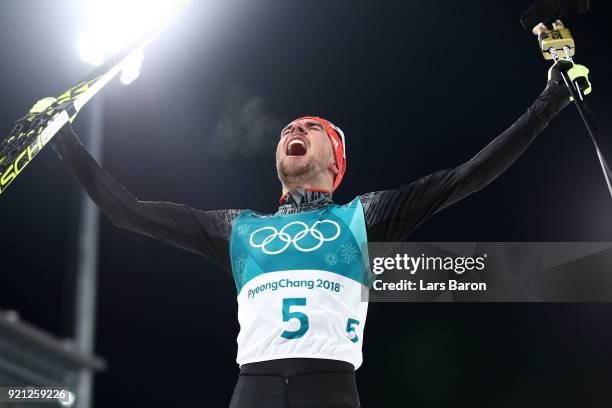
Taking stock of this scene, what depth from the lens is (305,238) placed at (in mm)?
4422

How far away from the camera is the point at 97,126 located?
10.6m

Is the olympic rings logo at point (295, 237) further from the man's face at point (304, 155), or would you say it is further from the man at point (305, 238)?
the man's face at point (304, 155)

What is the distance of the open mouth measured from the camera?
4.89m

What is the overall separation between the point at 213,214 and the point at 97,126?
6187 mm

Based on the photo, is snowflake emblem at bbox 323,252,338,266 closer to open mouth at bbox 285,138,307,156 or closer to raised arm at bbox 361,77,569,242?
raised arm at bbox 361,77,569,242

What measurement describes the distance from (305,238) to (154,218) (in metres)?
0.91

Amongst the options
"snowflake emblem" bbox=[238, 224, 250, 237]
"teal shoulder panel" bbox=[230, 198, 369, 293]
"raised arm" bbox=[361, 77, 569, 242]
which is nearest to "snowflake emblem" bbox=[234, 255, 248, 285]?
"teal shoulder panel" bbox=[230, 198, 369, 293]

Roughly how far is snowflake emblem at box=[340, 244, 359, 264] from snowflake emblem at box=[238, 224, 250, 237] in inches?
22.7

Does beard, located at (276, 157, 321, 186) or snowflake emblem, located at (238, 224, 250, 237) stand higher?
beard, located at (276, 157, 321, 186)

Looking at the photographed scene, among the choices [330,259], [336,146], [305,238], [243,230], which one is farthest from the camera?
[336,146]

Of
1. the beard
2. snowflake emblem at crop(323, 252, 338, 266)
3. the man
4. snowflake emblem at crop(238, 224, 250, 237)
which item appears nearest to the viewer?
the man

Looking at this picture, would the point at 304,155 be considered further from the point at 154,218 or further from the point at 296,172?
the point at 154,218

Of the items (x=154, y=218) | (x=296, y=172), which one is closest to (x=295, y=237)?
(x=296, y=172)

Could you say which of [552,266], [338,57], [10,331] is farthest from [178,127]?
[552,266]
